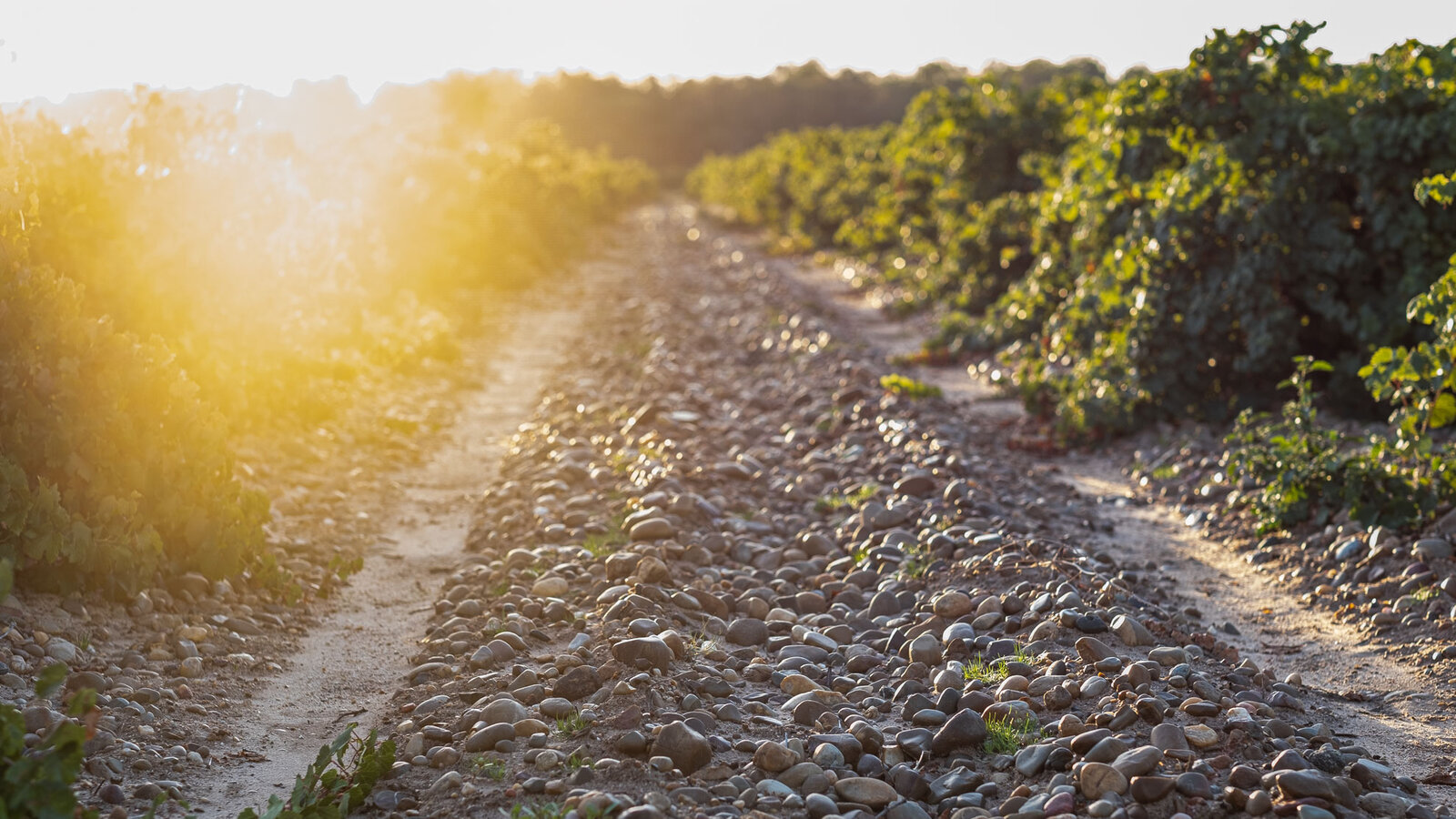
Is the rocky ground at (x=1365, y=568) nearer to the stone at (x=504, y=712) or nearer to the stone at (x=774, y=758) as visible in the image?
the stone at (x=774, y=758)

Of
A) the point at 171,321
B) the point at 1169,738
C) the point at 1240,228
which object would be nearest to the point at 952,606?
the point at 1169,738

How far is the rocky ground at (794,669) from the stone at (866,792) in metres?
0.01

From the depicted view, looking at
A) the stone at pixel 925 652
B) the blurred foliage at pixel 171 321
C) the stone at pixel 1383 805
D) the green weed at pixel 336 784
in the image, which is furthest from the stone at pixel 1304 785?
the blurred foliage at pixel 171 321

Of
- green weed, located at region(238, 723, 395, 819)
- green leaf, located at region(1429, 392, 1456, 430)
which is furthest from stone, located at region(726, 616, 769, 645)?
green leaf, located at region(1429, 392, 1456, 430)

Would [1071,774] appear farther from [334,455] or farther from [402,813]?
[334,455]

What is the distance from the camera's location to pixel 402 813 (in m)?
3.66

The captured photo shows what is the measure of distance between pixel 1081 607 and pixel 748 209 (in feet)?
109

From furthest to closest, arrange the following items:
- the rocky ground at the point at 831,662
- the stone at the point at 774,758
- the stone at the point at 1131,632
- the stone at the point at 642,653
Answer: the stone at the point at 1131,632 < the stone at the point at 642,653 < the stone at the point at 774,758 < the rocky ground at the point at 831,662

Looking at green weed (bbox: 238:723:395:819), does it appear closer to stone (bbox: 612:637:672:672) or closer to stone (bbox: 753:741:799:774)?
stone (bbox: 612:637:672:672)

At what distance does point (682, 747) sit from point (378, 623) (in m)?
2.37

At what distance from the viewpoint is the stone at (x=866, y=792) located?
3762mm

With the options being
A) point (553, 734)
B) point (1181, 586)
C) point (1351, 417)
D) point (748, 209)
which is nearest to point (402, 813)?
point (553, 734)

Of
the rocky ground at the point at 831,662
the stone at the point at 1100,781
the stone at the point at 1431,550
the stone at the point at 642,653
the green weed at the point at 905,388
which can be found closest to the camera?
the stone at the point at 1100,781

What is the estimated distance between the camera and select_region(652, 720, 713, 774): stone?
390 centimetres
